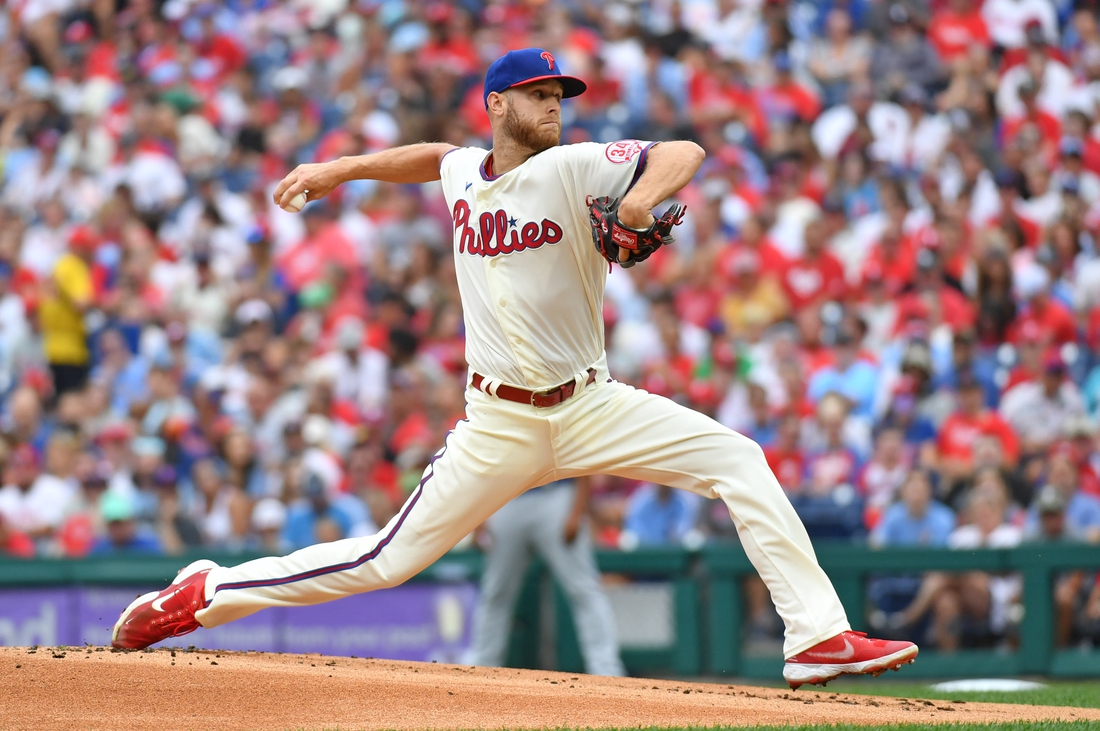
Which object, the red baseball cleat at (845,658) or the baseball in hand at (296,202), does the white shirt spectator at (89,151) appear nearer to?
the baseball in hand at (296,202)

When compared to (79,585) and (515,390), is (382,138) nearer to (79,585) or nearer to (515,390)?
(79,585)

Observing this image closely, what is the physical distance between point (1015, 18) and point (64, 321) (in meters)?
8.73

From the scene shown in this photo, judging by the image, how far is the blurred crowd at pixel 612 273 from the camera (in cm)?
942

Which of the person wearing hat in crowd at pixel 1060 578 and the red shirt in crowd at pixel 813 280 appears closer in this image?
the person wearing hat in crowd at pixel 1060 578

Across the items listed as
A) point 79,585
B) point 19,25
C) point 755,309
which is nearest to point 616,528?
point 755,309

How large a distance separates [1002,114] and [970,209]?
1.49 m

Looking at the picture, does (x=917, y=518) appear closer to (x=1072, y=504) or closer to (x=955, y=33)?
(x=1072, y=504)

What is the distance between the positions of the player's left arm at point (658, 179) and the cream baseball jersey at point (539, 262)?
5.3 inches

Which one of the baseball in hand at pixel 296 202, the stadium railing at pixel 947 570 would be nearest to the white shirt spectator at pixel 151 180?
the stadium railing at pixel 947 570

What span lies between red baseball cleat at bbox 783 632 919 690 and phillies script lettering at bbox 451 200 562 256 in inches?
60.8

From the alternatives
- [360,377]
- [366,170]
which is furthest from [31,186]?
[366,170]

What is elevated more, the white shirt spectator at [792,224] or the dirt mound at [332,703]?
the white shirt spectator at [792,224]

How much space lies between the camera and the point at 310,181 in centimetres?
496

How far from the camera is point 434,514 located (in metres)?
4.75
